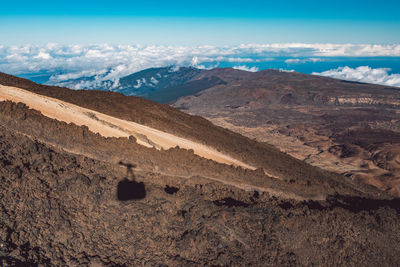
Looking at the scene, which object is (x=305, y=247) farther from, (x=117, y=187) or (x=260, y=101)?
(x=260, y=101)

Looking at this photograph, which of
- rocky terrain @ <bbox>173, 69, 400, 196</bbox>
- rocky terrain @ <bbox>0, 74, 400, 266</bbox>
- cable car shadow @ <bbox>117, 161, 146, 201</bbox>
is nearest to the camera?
rocky terrain @ <bbox>0, 74, 400, 266</bbox>

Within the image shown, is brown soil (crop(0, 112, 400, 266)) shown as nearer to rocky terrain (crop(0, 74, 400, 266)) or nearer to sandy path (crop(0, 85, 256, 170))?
rocky terrain (crop(0, 74, 400, 266))

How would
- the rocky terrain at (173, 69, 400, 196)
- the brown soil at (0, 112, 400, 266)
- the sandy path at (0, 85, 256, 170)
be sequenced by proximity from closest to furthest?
1. the brown soil at (0, 112, 400, 266)
2. the sandy path at (0, 85, 256, 170)
3. the rocky terrain at (173, 69, 400, 196)

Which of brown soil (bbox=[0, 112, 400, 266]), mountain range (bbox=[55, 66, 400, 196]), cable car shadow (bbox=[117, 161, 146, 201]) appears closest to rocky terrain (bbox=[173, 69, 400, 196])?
mountain range (bbox=[55, 66, 400, 196])

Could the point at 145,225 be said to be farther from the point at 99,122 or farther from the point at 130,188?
the point at 99,122

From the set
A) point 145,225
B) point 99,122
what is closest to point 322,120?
point 99,122

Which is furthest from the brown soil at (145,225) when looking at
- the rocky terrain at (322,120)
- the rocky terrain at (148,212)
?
the rocky terrain at (322,120)
